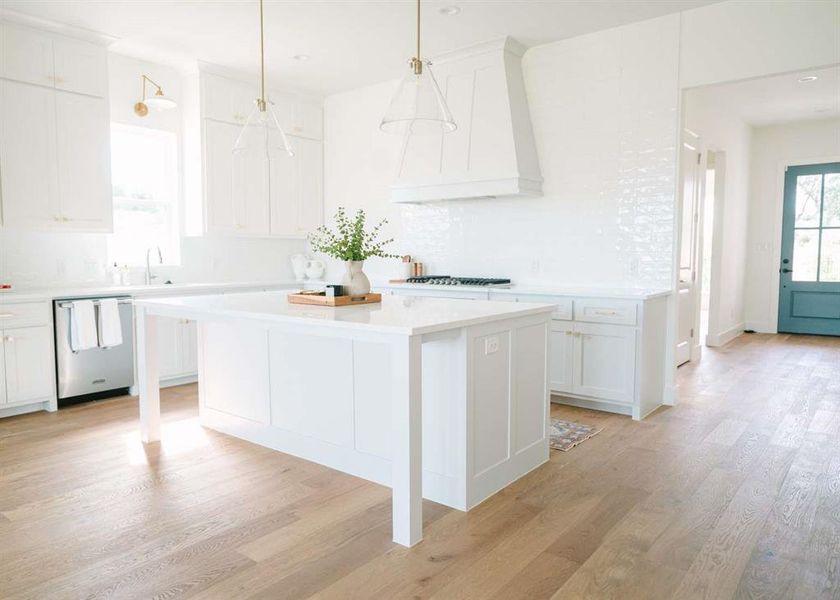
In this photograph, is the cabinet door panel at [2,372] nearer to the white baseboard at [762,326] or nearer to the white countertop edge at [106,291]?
the white countertop edge at [106,291]

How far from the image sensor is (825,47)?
3.67m

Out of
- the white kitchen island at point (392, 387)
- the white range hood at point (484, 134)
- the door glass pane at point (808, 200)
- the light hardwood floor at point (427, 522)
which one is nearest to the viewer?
the light hardwood floor at point (427, 522)

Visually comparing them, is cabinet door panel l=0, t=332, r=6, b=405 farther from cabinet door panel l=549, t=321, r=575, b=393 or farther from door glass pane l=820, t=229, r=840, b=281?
door glass pane l=820, t=229, r=840, b=281

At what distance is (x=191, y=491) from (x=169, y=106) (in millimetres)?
3366

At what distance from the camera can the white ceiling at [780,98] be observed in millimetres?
5648

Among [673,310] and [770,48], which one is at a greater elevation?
[770,48]

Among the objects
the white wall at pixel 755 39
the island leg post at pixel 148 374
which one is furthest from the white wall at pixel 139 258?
the white wall at pixel 755 39

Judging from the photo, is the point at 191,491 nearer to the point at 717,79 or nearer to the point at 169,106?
the point at 169,106

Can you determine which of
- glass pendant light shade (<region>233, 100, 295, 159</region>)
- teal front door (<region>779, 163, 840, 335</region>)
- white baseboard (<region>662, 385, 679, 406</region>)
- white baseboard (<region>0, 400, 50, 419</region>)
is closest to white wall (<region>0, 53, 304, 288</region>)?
white baseboard (<region>0, 400, 50, 419</region>)

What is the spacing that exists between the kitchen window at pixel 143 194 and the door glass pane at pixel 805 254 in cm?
764

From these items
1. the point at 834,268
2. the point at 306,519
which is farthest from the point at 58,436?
the point at 834,268

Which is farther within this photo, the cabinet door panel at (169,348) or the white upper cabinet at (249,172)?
the white upper cabinet at (249,172)

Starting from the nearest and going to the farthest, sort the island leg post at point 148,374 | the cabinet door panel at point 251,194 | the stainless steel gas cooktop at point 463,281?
the island leg post at point 148,374
the stainless steel gas cooktop at point 463,281
the cabinet door panel at point 251,194

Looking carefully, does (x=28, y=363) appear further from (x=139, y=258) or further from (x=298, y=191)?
(x=298, y=191)
